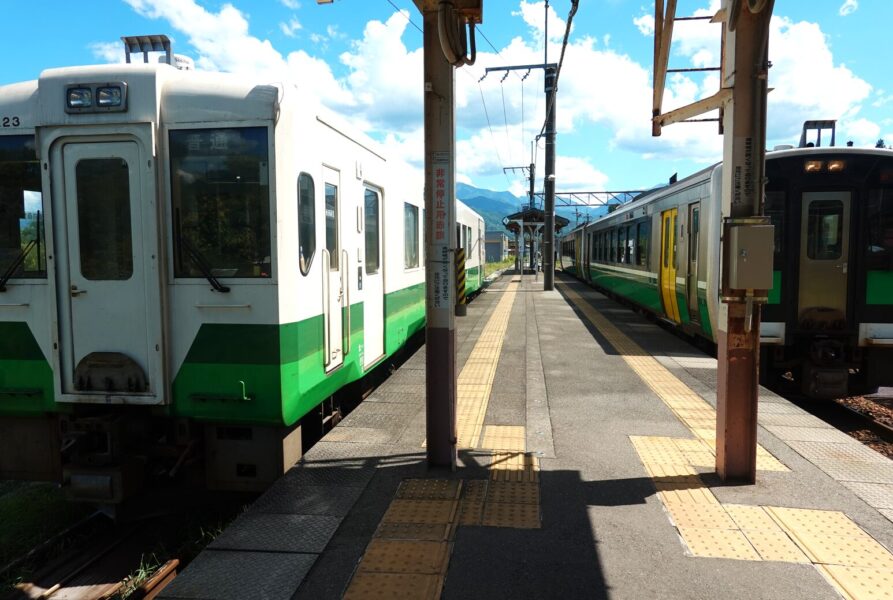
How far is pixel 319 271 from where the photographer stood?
482 cm

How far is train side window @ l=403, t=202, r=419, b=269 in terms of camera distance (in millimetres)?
8086

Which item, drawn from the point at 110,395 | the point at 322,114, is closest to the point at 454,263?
the point at 322,114

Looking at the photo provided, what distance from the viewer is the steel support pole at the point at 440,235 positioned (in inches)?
172

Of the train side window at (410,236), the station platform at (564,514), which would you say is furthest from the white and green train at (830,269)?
the train side window at (410,236)

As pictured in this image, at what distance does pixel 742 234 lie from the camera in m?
3.99

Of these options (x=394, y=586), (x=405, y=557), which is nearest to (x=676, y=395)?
(x=405, y=557)

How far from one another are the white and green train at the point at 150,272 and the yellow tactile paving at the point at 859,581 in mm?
3262

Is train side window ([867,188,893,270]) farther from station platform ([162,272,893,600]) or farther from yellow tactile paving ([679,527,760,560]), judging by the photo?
yellow tactile paving ([679,527,760,560])

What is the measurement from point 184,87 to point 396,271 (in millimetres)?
3771

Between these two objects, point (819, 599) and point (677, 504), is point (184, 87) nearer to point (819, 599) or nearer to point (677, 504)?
point (677, 504)

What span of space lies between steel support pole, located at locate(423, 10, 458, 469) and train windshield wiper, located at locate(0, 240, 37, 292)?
2.71 meters

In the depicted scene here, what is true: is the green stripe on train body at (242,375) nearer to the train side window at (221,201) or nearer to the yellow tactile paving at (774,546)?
the train side window at (221,201)

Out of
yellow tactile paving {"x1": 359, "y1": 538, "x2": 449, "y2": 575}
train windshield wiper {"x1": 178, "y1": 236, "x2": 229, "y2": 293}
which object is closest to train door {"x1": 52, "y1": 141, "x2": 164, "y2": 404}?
train windshield wiper {"x1": 178, "y1": 236, "x2": 229, "y2": 293}

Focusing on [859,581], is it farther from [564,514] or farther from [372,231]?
[372,231]
